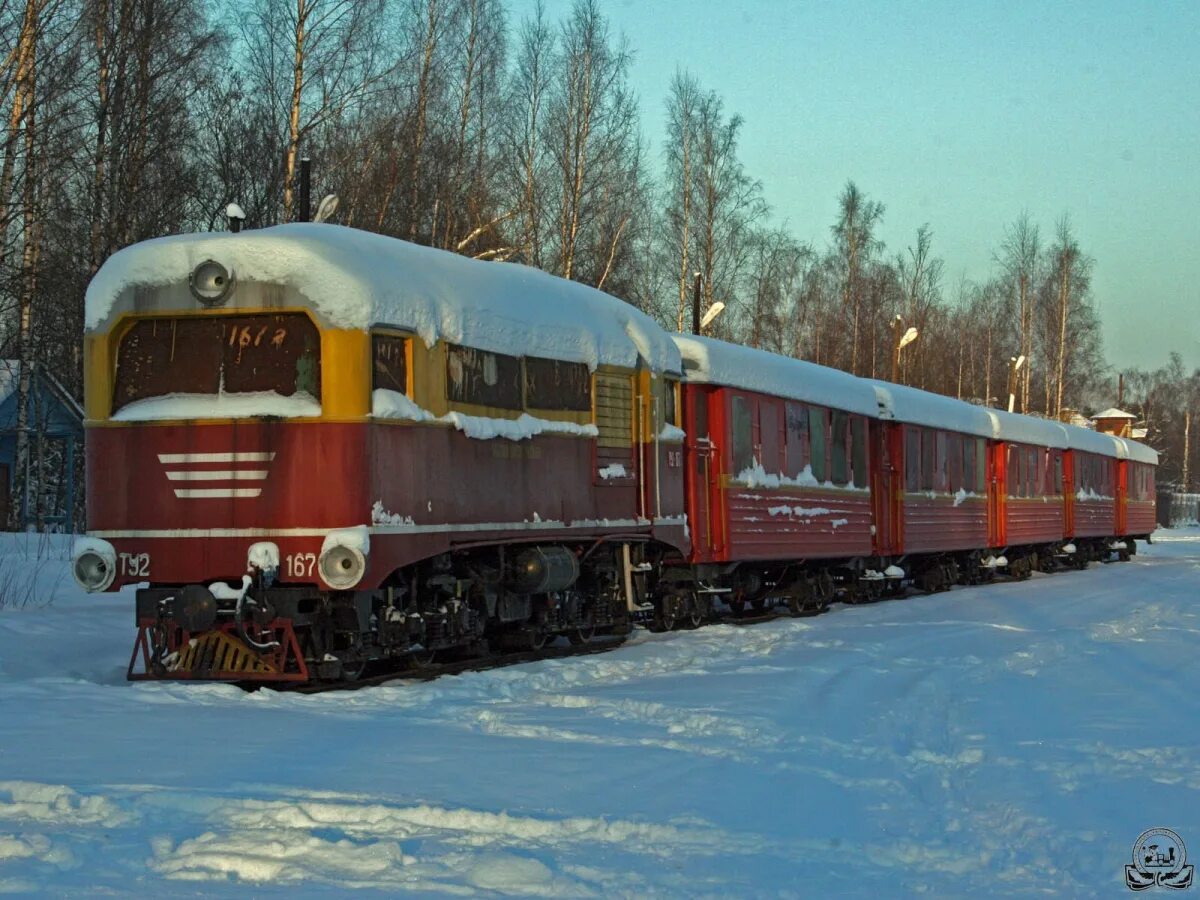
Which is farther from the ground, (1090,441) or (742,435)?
(1090,441)

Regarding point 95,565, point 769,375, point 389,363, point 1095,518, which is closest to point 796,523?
point 769,375

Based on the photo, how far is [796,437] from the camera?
18.6 metres

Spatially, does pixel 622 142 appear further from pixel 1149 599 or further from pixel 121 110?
pixel 1149 599

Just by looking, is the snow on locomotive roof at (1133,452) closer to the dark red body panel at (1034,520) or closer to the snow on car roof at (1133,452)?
the snow on car roof at (1133,452)

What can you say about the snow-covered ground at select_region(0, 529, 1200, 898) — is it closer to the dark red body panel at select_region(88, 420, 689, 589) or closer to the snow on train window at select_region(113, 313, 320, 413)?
the dark red body panel at select_region(88, 420, 689, 589)

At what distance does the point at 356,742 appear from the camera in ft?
25.3

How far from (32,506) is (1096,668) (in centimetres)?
3224

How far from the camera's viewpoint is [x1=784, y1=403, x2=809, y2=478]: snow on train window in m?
18.3

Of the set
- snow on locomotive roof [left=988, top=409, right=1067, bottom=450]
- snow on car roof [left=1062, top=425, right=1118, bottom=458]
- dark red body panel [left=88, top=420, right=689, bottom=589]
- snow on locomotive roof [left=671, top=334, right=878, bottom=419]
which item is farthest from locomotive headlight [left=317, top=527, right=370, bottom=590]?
snow on car roof [left=1062, top=425, right=1118, bottom=458]

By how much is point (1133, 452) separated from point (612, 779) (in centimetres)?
3548

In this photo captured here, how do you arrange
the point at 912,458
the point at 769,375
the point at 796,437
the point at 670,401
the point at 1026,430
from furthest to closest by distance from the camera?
1. the point at 1026,430
2. the point at 912,458
3. the point at 796,437
4. the point at 769,375
5. the point at 670,401

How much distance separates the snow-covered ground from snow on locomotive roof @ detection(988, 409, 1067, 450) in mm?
16254

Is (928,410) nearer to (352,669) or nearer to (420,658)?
(420,658)

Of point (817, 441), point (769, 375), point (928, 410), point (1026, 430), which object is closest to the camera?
point (769, 375)
